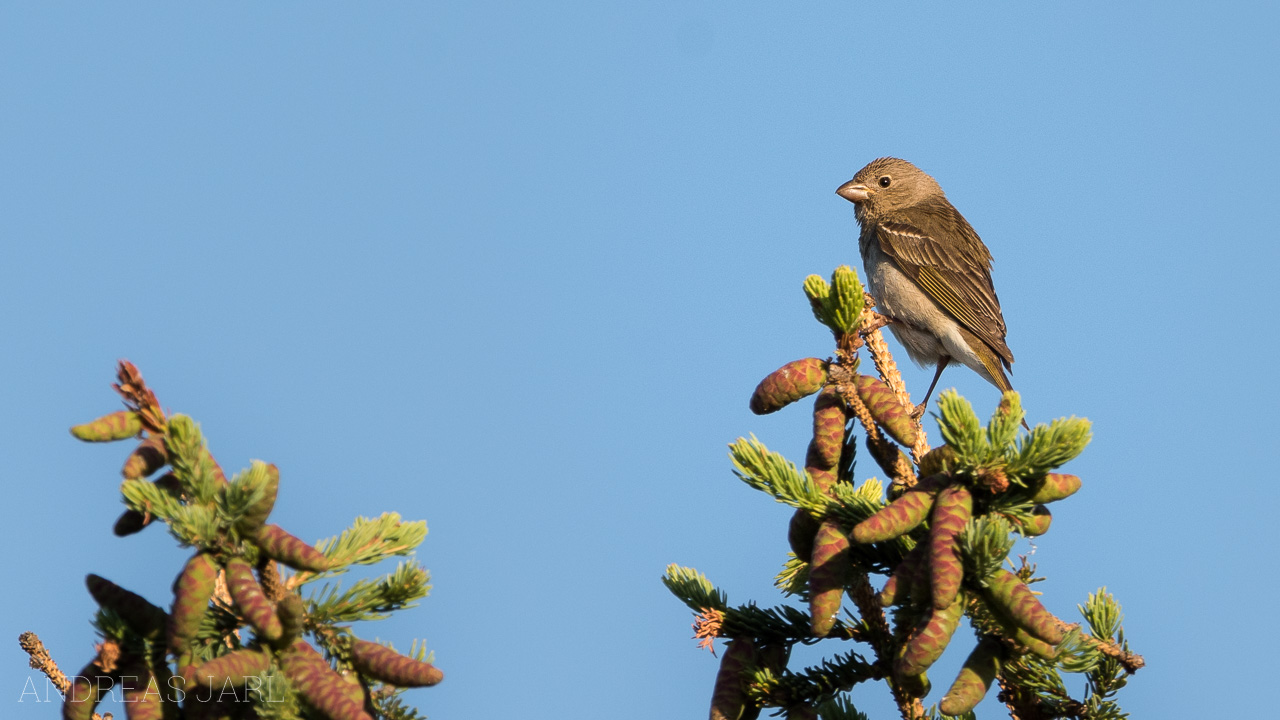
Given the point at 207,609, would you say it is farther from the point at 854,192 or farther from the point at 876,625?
the point at 854,192

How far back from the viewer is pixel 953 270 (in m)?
8.98

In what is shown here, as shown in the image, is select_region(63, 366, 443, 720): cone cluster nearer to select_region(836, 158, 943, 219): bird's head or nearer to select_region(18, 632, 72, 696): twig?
select_region(18, 632, 72, 696): twig

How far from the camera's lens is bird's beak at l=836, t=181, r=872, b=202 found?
10367mm

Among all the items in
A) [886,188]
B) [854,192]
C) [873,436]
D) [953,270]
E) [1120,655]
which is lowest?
[1120,655]

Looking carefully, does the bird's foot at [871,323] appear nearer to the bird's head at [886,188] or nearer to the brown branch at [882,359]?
the brown branch at [882,359]

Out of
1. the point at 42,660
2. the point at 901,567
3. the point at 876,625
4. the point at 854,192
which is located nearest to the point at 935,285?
the point at 854,192

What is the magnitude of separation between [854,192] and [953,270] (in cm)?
170

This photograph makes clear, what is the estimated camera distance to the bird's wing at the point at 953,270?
8438 millimetres

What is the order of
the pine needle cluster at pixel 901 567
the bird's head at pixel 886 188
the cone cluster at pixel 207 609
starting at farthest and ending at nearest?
1. the bird's head at pixel 886 188
2. the pine needle cluster at pixel 901 567
3. the cone cluster at pixel 207 609

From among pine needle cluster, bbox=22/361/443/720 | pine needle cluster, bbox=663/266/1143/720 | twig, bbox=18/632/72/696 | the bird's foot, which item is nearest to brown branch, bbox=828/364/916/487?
pine needle cluster, bbox=663/266/1143/720

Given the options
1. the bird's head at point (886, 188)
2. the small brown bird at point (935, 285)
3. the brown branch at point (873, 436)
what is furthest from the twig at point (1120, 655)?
the bird's head at point (886, 188)

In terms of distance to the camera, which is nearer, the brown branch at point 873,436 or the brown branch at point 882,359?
the brown branch at point 873,436

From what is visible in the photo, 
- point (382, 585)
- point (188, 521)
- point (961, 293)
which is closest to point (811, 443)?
point (382, 585)

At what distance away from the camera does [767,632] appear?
3332 mm
